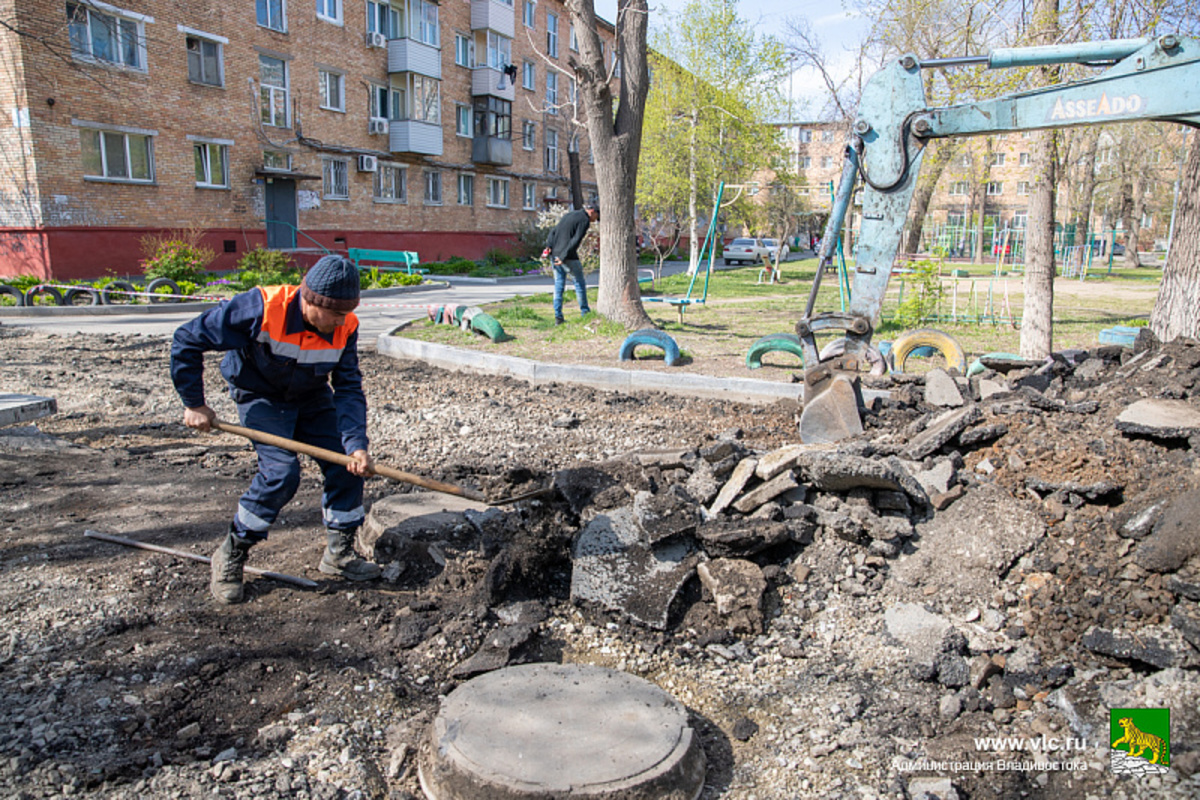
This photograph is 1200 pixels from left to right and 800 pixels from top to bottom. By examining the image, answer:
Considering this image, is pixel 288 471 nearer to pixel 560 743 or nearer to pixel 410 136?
pixel 560 743

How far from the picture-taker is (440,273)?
85.8 ft

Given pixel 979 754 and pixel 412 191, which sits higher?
pixel 412 191

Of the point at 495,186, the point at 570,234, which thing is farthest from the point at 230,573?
the point at 495,186

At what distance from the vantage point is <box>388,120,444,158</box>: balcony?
88.5 feet

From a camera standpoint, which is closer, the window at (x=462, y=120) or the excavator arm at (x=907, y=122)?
the excavator arm at (x=907, y=122)

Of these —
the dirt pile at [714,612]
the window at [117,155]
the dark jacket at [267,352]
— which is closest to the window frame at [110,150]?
the window at [117,155]

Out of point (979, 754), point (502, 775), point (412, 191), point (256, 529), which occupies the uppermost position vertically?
point (412, 191)

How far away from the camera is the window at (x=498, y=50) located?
31934 mm

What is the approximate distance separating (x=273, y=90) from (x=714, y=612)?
2394cm

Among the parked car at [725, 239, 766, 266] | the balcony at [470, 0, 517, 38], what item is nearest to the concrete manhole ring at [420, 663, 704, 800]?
the balcony at [470, 0, 517, 38]

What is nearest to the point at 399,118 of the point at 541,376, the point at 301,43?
the point at 301,43

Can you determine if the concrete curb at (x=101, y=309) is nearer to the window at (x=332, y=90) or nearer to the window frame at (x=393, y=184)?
the window at (x=332, y=90)

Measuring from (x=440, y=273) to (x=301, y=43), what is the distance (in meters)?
7.95

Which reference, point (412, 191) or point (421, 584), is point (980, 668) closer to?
point (421, 584)
